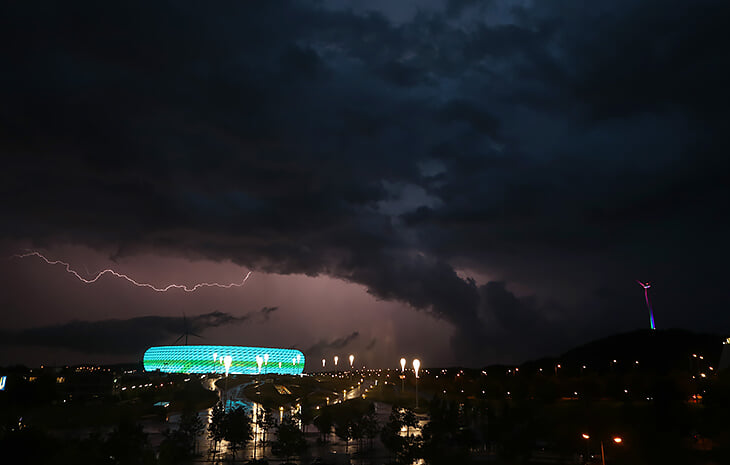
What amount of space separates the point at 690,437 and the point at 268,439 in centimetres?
5135

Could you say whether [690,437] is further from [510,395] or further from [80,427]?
[80,427]

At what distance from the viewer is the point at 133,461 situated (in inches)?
1694

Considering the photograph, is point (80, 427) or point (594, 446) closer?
point (594, 446)

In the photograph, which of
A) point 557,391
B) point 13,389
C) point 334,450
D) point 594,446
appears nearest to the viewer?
point 594,446

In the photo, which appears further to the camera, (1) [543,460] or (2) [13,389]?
(2) [13,389]

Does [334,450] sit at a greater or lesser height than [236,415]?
lesser

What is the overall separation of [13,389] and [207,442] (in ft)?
201

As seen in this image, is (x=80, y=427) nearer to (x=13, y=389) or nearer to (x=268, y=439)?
(x=268, y=439)

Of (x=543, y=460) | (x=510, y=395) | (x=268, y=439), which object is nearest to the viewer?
(x=543, y=460)

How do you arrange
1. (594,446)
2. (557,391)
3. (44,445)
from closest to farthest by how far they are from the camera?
(44,445), (594,446), (557,391)

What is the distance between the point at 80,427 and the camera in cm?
7525

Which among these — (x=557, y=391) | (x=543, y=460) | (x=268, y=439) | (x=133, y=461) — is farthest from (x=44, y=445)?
(x=557, y=391)

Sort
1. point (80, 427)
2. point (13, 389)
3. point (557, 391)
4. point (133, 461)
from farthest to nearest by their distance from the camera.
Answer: point (557, 391)
point (13, 389)
point (80, 427)
point (133, 461)

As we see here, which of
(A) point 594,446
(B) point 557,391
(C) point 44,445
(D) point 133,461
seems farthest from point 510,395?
(C) point 44,445
